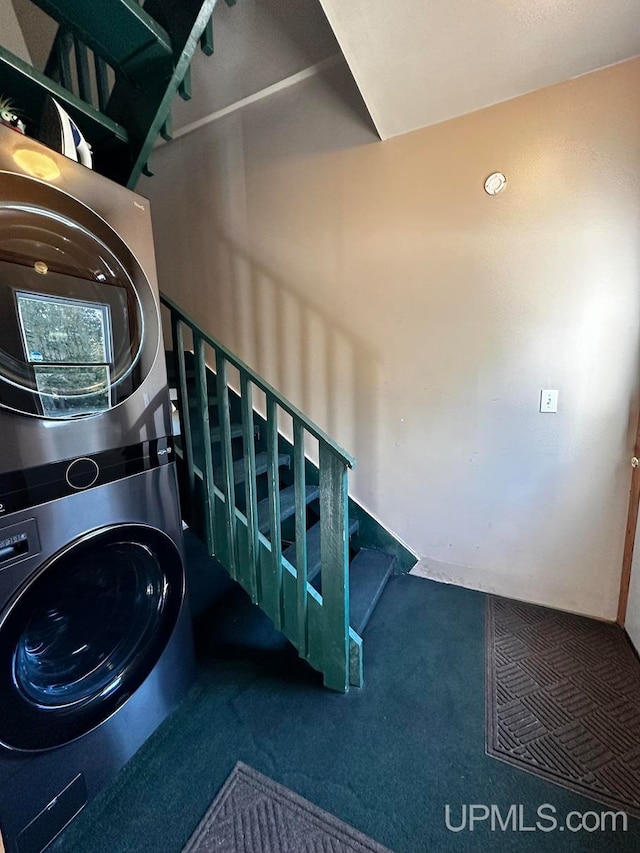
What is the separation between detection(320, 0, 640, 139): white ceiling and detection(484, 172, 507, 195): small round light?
32cm

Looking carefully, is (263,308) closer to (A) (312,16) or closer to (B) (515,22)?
(A) (312,16)

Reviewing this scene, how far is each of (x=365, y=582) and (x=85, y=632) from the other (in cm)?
130

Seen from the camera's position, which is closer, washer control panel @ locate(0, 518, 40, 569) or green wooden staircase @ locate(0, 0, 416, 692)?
washer control panel @ locate(0, 518, 40, 569)

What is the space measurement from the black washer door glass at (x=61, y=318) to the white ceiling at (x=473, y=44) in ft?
4.08

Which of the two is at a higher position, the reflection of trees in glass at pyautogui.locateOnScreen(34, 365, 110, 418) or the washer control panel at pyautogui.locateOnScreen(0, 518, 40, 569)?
the reflection of trees in glass at pyautogui.locateOnScreen(34, 365, 110, 418)

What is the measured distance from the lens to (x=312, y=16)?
1.61 m

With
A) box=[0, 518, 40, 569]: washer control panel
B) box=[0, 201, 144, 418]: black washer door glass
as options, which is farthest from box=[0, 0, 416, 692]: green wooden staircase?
box=[0, 518, 40, 569]: washer control panel

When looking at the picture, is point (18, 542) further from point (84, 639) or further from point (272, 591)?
point (272, 591)

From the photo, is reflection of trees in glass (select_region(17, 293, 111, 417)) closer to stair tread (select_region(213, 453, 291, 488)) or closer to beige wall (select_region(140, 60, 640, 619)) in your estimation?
stair tread (select_region(213, 453, 291, 488))

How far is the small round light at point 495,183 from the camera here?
5.39 ft

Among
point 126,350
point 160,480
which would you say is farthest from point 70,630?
point 126,350

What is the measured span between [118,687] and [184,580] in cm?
34

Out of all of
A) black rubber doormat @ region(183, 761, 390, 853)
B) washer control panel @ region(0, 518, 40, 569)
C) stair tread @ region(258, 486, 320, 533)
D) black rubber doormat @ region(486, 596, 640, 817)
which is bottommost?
black rubber doormat @ region(486, 596, 640, 817)

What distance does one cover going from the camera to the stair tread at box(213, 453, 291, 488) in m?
1.61
